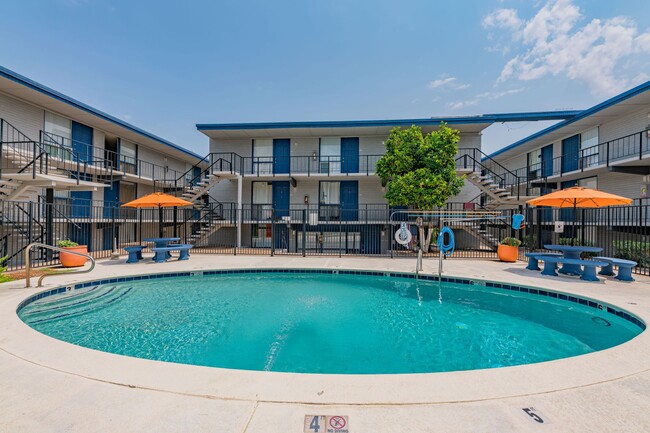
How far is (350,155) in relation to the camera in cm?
1850

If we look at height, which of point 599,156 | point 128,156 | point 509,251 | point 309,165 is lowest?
point 509,251

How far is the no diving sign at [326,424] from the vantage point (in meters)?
2.19

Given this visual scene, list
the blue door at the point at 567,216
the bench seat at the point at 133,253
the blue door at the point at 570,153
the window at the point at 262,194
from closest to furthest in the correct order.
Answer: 1. the bench seat at the point at 133,253
2. the blue door at the point at 567,216
3. the blue door at the point at 570,153
4. the window at the point at 262,194

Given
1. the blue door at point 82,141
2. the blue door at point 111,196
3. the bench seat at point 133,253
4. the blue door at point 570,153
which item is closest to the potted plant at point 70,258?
the bench seat at point 133,253

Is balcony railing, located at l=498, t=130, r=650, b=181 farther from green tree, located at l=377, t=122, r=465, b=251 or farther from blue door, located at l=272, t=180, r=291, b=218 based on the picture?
blue door, located at l=272, t=180, r=291, b=218

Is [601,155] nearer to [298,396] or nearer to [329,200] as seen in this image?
[329,200]

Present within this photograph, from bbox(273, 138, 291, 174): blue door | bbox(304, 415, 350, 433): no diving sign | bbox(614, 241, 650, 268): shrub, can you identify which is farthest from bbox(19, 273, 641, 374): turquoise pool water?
bbox(273, 138, 291, 174): blue door

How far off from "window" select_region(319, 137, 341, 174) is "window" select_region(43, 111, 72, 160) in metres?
13.0

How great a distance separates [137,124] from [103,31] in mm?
5233

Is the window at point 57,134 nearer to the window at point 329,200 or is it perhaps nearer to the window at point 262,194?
the window at point 262,194

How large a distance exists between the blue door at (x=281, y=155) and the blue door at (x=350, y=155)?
3660 millimetres

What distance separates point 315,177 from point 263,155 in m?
3.99

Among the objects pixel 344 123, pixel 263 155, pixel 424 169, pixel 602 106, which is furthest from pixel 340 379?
pixel 602 106

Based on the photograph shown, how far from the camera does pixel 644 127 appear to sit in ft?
46.6
